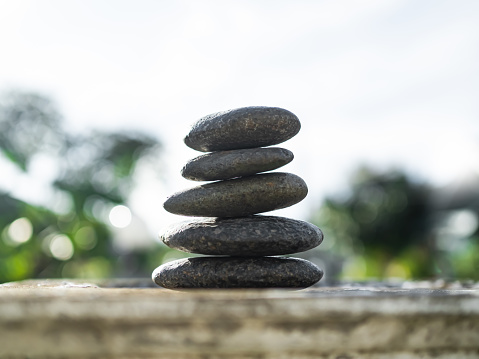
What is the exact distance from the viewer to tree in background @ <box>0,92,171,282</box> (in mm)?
16250

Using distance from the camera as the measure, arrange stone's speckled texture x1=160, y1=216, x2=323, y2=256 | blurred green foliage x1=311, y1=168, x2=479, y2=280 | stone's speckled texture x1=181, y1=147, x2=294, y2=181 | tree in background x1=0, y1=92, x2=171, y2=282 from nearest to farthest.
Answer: stone's speckled texture x1=160, y1=216, x2=323, y2=256 → stone's speckled texture x1=181, y1=147, x2=294, y2=181 → tree in background x1=0, y1=92, x2=171, y2=282 → blurred green foliage x1=311, y1=168, x2=479, y2=280

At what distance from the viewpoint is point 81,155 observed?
28234 mm

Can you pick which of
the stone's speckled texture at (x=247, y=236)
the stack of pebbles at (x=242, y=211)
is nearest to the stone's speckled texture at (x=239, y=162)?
the stack of pebbles at (x=242, y=211)

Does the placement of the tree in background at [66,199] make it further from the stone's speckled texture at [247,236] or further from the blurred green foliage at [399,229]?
the stone's speckled texture at [247,236]

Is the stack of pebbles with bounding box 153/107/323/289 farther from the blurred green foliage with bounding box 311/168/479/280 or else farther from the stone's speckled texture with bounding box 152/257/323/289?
the blurred green foliage with bounding box 311/168/479/280

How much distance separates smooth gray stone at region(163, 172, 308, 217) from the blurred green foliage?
15.2 meters

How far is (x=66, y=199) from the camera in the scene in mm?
23875

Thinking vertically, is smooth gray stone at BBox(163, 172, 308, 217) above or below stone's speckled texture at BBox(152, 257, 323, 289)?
above

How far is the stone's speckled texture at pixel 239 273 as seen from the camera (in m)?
3.88

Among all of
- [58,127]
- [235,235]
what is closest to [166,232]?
[235,235]

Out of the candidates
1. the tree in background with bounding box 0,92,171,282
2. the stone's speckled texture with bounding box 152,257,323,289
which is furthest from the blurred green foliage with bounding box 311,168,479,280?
the stone's speckled texture with bounding box 152,257,323,289

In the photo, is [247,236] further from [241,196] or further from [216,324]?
[216,324]

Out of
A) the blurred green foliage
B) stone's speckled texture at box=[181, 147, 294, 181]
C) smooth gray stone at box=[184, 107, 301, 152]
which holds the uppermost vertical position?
smooth gray stone at box=[184, 107, 301, 152]

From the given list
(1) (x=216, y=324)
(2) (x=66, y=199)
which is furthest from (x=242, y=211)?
(2) (x=66, y=199)
